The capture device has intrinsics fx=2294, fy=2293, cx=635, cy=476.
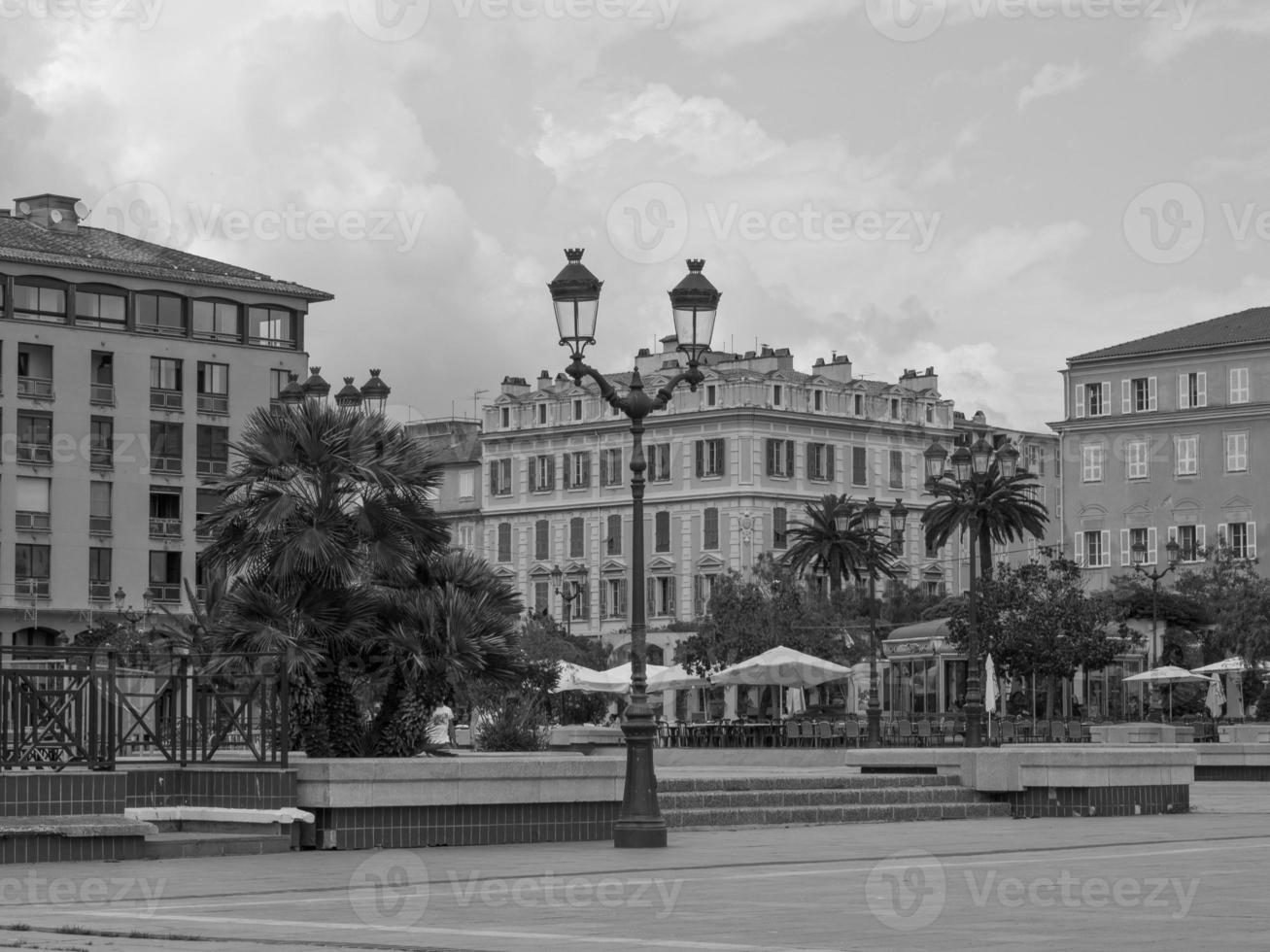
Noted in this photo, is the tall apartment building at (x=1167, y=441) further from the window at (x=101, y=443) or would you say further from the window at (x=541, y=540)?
the window at (x=101, y=443)

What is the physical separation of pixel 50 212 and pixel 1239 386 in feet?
165

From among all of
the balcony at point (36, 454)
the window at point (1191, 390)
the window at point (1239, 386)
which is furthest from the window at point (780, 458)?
the balcony at point (36, 454)

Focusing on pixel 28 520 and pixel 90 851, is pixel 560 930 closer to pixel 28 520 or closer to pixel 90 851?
pixel 90 851

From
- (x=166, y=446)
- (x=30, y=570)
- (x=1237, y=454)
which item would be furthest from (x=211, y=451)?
(x=1237, y=454)

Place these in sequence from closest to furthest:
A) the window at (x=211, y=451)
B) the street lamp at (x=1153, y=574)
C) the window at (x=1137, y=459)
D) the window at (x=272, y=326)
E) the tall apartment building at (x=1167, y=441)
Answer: the street lamp at (x=1153, y=574), the window at (x=211, y=451), the window at (x=272, y=326), the tall apartment building at (x=1167, y=441), the window at (x=1137, y=459)

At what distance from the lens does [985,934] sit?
12188mm

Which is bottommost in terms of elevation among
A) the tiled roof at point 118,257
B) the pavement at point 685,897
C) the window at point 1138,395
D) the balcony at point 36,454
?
the pavement at point 685,897

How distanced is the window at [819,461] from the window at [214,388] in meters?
38.0

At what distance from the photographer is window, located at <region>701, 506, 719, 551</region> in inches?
4478

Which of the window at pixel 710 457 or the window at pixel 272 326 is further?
the window at pixel 710 457

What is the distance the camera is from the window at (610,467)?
386 ft

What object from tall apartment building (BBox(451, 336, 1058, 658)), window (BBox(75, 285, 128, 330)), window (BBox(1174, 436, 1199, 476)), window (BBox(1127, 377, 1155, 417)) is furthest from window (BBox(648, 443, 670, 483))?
window (BBox(75, 285, 128, 330))

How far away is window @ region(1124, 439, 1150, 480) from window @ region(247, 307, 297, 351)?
37.7m

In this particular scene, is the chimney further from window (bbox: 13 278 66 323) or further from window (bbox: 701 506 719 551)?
window (bbox: 701 506 719 551)
